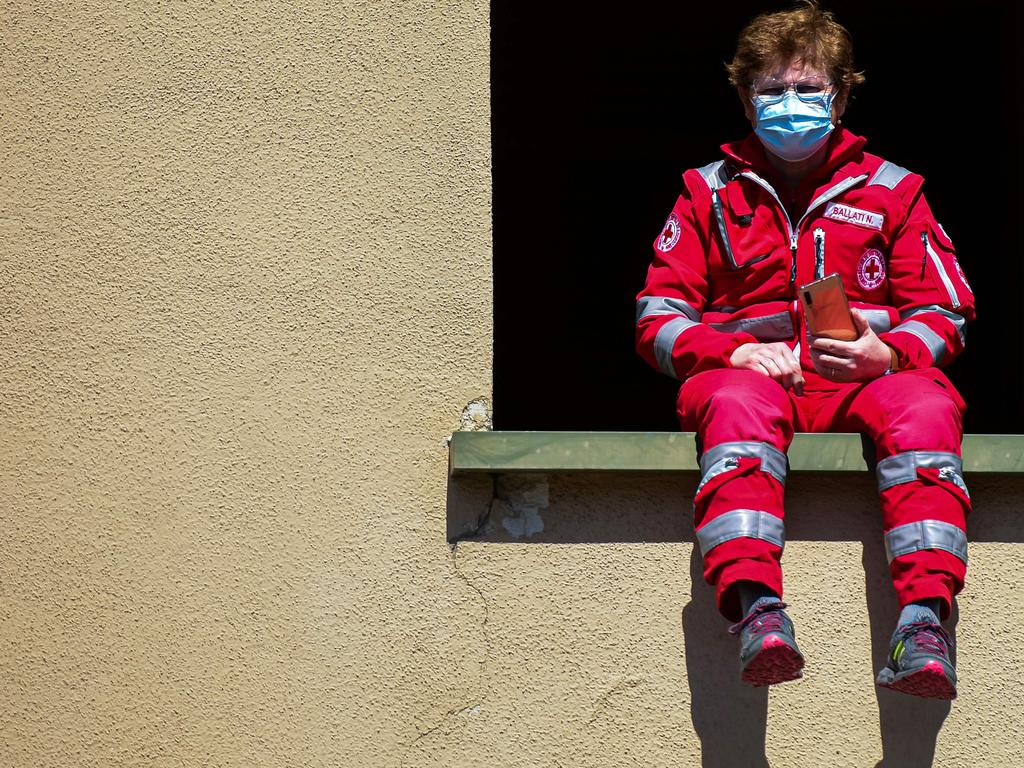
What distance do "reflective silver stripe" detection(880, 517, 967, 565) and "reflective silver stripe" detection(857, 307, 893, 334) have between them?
54cm

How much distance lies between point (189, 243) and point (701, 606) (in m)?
1.35

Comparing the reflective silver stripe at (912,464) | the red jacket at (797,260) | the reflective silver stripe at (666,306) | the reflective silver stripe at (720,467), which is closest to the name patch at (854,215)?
the red jacket at (797,260)

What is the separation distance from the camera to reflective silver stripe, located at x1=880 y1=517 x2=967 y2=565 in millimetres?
2703

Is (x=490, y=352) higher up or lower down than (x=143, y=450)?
higher up

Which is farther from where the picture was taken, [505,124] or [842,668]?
[505,124]

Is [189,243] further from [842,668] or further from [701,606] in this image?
[842,668]

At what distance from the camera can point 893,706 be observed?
299cm

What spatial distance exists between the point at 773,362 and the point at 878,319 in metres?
0.34

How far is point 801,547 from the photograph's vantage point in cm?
303

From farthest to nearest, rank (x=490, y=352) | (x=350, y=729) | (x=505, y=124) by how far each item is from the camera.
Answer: (x=505, y=124) < (x=490, y=352) < (x=350, y=729)

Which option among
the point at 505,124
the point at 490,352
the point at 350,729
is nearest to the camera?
the point at 350,729

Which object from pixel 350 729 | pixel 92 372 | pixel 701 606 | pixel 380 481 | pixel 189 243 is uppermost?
pixel 189 243

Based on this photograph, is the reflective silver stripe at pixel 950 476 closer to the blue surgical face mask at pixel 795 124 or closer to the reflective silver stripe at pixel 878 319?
the reflective silver stripe at pixel 878 319

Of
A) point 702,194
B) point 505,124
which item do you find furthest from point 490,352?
point 505,124
